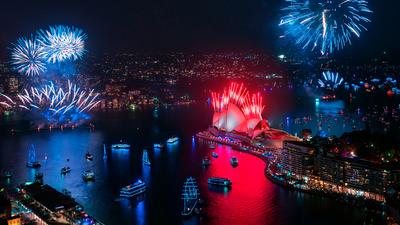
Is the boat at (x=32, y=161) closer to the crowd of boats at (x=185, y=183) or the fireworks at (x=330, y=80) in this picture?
the crowd of boats at (x=185, y=183)

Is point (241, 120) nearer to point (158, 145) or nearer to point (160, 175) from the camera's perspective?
point (158, 145)

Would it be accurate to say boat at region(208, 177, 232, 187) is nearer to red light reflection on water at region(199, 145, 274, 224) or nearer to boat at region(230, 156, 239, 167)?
red light reflection on water at region(199, 145, 274, 224)

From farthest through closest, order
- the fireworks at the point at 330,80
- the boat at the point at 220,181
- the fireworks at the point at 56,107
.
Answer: the fireworks at the point at 330,80 → the fireworks at the point at 56,107 → the boat at the point at 220,181

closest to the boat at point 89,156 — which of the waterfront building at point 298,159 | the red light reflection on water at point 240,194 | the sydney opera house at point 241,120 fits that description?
the red light reflection on water at point 240,194

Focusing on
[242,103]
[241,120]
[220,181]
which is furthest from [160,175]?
[242,103]

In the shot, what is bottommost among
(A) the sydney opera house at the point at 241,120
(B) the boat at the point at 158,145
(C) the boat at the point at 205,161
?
(C) the boat at the point at 205,161

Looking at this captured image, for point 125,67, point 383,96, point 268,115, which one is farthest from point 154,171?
point 125,67

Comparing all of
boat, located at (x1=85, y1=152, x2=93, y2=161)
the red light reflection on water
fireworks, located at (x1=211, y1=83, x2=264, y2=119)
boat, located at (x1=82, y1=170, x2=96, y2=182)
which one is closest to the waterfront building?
the red light reflection on water
